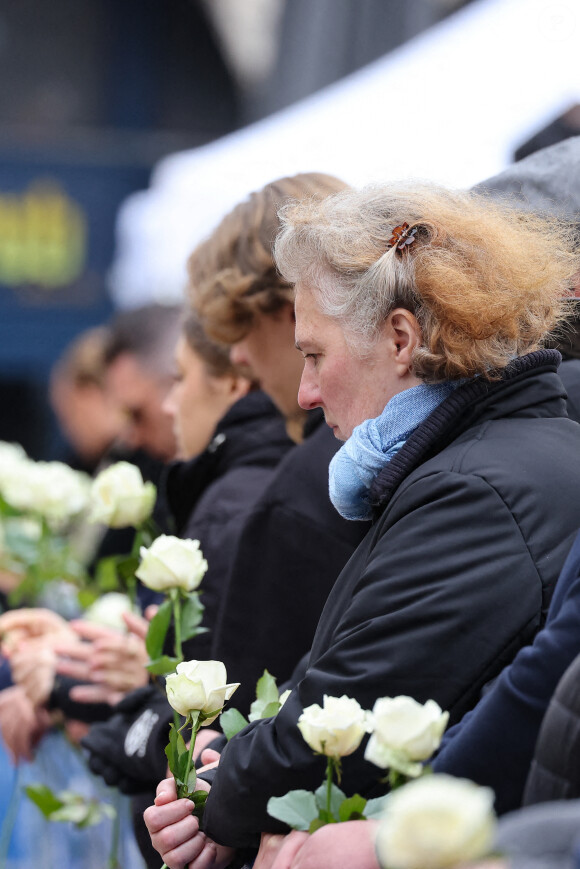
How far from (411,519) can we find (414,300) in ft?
1.04

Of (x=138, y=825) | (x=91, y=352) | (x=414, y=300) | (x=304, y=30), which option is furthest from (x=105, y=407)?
(x=304, y=30)

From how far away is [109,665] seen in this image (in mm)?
2738

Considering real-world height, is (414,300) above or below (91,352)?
above

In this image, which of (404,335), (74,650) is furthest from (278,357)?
(74,650)

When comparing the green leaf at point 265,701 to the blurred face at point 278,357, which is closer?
the green leaf at point 265,701

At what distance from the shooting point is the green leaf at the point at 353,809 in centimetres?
128

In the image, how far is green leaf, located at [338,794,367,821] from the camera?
A: 4.20 ft

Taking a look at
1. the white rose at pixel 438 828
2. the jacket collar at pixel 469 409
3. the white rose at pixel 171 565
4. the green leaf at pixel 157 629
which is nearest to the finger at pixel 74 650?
the green leaf at pixel 157 629

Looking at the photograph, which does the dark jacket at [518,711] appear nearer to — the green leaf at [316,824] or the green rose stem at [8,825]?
the green leaf at [316,824]

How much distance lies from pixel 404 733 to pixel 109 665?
5.65ft

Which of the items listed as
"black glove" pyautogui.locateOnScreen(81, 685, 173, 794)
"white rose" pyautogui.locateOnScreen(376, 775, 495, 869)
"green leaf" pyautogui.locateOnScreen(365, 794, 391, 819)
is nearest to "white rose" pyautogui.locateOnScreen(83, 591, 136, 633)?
"black glove" pyautogui.locateOnScreen(81, 685, 173, 794)

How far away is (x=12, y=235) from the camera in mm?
7734

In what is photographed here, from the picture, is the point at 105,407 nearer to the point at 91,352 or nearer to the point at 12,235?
the point at 91,352

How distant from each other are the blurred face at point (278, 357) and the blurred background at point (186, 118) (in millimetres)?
345
